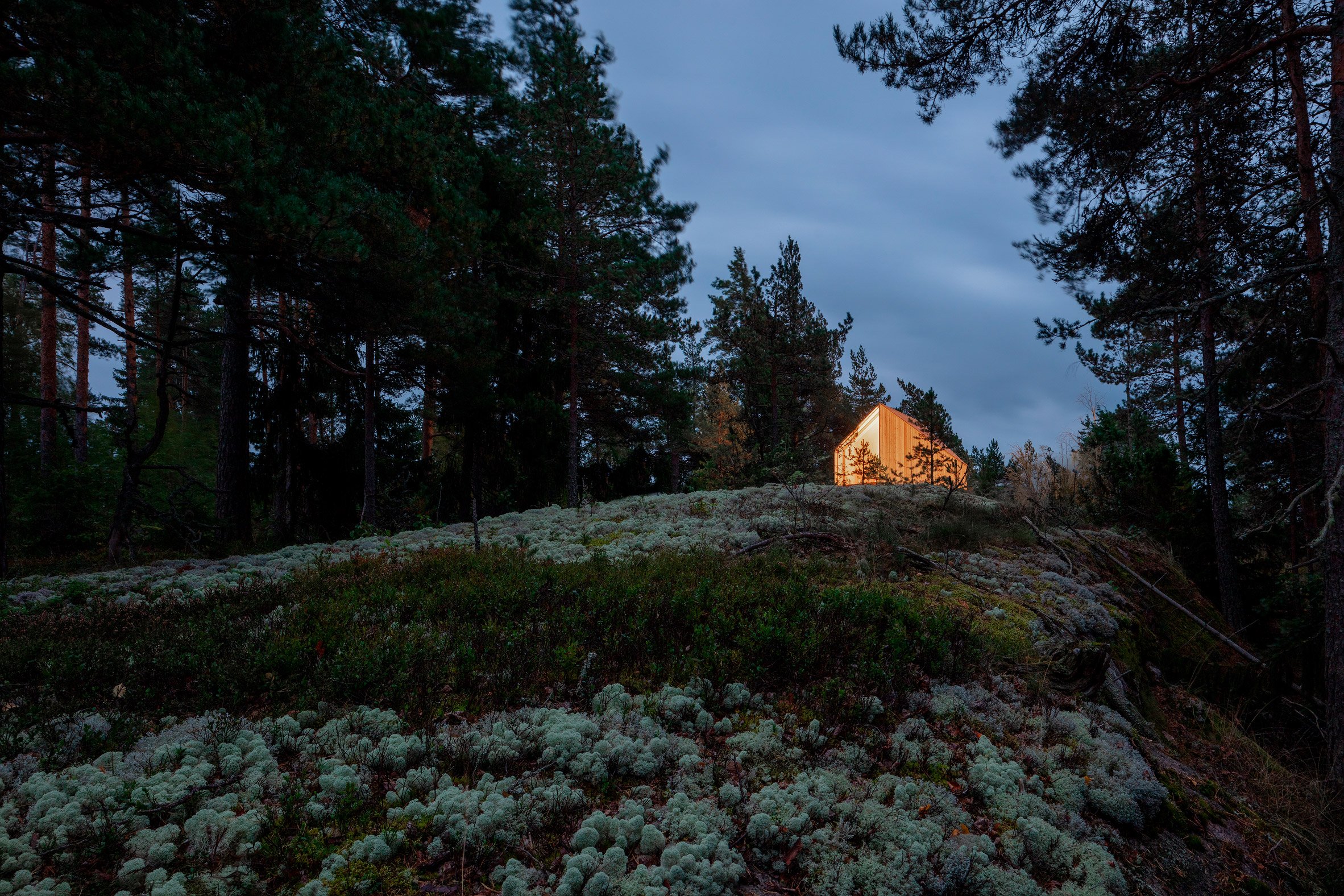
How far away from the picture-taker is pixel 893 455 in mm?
16766

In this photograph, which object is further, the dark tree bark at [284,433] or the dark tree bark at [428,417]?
the dark tree bark at [428,417]

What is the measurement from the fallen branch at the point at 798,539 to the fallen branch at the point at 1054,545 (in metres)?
2.54

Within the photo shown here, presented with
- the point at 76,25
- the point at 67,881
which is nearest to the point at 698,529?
the point at 67,881

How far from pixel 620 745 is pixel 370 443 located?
1034 centimetres

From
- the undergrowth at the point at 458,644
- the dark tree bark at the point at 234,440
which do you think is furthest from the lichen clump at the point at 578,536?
the dark tree bark at the point at 234,440

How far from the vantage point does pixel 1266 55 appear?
Answer: 6.56 metres

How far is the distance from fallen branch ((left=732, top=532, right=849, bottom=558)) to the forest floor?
25.3 inches

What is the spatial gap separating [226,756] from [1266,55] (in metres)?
10.8

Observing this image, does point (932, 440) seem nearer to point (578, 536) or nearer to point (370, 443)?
point (578, 536)

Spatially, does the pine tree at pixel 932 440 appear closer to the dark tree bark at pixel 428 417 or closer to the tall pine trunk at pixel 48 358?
the dark tree bark at pixel 428 417

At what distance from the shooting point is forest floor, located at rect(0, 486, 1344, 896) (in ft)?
6.79

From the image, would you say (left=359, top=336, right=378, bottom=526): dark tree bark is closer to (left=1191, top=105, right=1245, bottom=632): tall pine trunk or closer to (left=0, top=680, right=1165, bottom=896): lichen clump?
(left=0, top=680, right=1165, bottom=896): lichen clump

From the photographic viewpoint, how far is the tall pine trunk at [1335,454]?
15.6 ft

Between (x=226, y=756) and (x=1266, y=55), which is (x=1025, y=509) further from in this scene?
(x=226, y=756)
